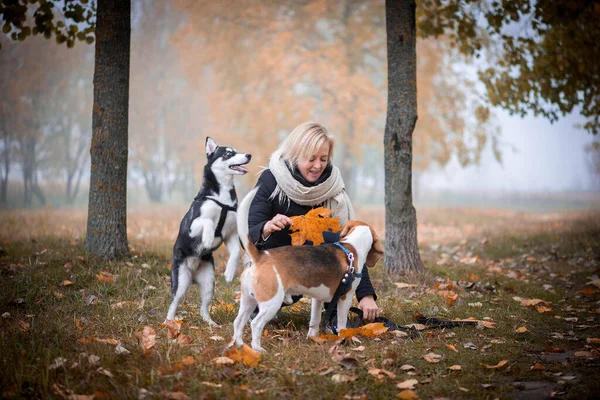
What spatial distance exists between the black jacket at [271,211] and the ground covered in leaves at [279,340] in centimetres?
50

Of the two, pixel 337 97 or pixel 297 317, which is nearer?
A: pixel 297 317

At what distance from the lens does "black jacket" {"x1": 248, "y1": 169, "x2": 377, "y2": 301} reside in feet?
13.7

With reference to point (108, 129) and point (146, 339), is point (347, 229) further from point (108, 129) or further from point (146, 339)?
point (108, 129)

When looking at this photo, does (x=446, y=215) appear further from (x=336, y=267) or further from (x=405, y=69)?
(x=336, y=267)

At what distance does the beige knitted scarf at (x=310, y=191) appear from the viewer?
4.09 metres

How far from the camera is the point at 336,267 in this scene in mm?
3637

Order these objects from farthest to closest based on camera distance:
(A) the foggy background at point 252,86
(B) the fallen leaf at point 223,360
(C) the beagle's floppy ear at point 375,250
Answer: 1. (A) the foggy background at point 252,86
2. (C) the beagle's floppy ear at point 375,250
3. (B) the fallen leaf at point 223,360

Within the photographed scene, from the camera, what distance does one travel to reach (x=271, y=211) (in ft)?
14.0

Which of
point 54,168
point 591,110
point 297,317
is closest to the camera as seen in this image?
point 297,317

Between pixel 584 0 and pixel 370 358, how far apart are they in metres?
8.00

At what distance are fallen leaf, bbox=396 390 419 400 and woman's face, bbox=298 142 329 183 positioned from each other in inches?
76.1

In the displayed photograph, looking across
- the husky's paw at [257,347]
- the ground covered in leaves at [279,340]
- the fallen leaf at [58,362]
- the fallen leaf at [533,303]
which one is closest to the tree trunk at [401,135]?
the ground covered in leaves at [279,340]

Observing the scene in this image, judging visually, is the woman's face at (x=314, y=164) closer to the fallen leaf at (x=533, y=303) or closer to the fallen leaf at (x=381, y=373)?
the fallen leaf at (x=381, y=373)

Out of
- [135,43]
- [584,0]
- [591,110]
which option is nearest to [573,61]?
[584,0]
